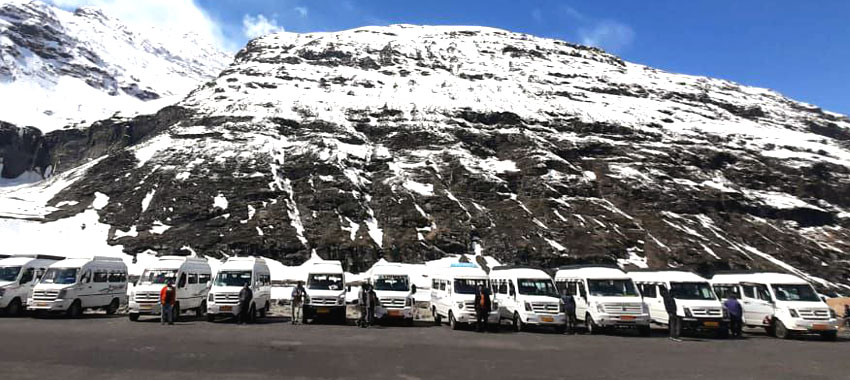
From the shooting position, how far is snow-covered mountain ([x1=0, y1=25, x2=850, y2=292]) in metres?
71.2

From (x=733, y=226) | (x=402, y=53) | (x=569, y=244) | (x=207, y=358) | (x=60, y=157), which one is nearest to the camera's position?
(x=207, y=358)

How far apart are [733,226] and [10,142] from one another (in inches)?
6640

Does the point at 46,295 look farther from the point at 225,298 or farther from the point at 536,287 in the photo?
the point at 536,287

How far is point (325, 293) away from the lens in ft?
83.2

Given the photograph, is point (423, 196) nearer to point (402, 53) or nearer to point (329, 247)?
point (329, 247)

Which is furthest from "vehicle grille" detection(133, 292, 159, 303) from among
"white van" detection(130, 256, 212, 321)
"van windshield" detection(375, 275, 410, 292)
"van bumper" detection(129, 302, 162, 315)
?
"van windshield" detection(375, 275, 410, 292)

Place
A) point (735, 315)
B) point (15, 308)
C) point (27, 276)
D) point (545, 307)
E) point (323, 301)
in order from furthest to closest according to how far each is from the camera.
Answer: point (27, 276) < point (15, 308) < point (323, 301) < point (545, 307) < point (735, 315)

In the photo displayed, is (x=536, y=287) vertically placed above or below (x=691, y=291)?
above

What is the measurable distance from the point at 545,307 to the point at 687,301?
5941mm

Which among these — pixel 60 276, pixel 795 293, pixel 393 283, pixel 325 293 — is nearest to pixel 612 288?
pixel 795 293

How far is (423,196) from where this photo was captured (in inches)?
3282

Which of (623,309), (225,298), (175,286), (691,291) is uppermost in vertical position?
(175,286)

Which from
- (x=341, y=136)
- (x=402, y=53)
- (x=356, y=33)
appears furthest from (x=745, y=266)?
(x=356, y=33)

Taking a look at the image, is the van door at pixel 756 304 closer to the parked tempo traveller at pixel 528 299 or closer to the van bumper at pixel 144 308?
the parked tempo traveller at pixel 528 299
